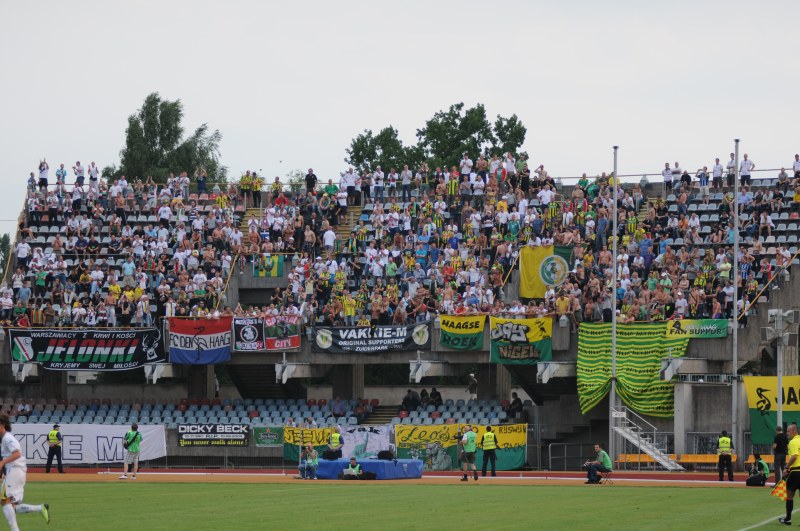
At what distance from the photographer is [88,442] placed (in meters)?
45.2

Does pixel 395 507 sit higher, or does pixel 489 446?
pixel 489 446

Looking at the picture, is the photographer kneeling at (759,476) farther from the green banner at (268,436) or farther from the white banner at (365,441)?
the green banner at (268,436)

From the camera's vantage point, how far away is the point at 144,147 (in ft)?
268

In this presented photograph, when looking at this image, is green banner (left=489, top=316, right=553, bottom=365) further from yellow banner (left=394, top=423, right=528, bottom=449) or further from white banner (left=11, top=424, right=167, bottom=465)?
white banner (left=11, top=424, right=167, bottom=465)

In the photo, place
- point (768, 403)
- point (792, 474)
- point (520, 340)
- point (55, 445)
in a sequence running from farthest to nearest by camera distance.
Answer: point (520, 340) < point (55, 445) < point (768, 403) < point (792, 474)

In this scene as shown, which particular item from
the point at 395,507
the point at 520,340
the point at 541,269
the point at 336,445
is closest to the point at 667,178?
the point at 541,269

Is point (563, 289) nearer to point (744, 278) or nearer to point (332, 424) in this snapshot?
point (744, 278)

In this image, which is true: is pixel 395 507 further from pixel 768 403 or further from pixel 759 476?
pixel 768 403

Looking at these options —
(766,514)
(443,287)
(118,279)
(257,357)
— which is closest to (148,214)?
(118,279)

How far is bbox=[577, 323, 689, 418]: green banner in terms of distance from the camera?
40938 mm

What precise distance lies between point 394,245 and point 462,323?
631 centimetres

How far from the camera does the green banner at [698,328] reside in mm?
40531

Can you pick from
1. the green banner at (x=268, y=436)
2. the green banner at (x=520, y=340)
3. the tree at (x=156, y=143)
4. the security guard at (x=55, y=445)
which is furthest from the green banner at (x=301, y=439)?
the tree at (x=156, y=143)

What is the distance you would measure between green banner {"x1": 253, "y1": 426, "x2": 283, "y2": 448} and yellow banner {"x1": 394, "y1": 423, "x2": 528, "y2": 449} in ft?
14.2
